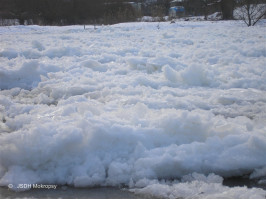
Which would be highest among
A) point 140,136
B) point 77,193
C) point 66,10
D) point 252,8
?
point 66,10

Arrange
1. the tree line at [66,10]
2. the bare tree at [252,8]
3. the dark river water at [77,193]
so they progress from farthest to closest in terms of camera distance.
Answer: the tree line at [66,10] < the bare tree at [252,8] < the dark river water at [77,193]

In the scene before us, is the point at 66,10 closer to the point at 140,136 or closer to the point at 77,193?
the point at 140,136

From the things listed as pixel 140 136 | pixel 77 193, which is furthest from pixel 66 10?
pixel 77 193

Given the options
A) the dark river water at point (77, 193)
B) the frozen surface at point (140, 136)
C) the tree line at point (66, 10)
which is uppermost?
the tree line at point (66, 10)

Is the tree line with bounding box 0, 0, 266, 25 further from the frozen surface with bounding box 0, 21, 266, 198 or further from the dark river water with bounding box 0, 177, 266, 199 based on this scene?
the dark river water with bounding box 0, 177, 266, 199

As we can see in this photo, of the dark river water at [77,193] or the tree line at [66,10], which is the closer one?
the dark river water at [77,193]

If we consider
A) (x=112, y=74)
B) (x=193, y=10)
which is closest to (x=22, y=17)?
(x=193, y=10)

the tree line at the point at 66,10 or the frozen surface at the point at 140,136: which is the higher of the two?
the tree line at the point at 66,10

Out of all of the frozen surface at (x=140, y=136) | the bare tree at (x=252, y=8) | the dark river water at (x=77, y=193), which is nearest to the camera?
the dark river water at (x=77, y=193)

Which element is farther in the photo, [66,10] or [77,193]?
[66,10]

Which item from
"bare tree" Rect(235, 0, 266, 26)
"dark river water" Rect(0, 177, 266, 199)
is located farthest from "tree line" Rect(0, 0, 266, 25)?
"dark river water" Rect(0, 177, 266, 199)

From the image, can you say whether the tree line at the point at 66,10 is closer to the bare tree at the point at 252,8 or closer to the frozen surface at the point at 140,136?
the bare tree at the point at 252,8

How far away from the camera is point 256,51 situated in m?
5.25

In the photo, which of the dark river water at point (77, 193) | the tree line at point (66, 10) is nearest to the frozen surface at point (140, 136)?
the dark river water at point (77, 193)
